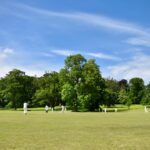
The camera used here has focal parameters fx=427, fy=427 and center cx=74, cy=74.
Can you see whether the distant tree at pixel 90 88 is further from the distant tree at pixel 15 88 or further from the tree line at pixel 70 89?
the distant tree at pixel 15 88

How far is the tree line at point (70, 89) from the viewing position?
3688 inches

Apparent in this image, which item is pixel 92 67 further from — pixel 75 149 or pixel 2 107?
pixel 75 149

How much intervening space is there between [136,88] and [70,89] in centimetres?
7717

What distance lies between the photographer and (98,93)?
3750 inches

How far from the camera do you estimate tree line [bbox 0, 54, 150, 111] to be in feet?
307

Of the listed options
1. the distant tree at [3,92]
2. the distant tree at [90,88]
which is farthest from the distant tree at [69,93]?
the distant tree at [3,92]

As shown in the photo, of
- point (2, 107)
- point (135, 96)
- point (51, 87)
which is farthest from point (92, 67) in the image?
point (135, 96)

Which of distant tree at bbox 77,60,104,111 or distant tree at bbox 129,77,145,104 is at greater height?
distant tree at bbox 129,77,145,104

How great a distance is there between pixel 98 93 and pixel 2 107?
156ft

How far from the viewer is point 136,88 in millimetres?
165375

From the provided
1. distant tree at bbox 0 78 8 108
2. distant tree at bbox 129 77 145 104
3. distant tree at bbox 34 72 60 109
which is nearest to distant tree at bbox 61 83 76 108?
distant tree at bbox 34 72 60 109

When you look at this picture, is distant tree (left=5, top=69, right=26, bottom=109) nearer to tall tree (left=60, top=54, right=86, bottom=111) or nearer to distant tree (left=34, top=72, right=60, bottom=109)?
distant tree (left=34, top=72, right=60, bottom=109)

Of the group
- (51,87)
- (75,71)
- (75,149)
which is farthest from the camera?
(51,87)

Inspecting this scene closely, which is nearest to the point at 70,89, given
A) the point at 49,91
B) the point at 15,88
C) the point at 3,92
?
the point at 49,91
